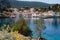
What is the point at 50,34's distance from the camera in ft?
17.4

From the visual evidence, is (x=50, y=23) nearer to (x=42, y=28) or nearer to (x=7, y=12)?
(x=42, y=28)

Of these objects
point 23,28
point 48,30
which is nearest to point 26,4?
point 23,28

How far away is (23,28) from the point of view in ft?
17.9

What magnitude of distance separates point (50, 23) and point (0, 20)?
1355 mm

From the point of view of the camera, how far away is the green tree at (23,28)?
5.27 metres

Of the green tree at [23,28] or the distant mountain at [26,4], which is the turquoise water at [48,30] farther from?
the distant mountain at [26,4]

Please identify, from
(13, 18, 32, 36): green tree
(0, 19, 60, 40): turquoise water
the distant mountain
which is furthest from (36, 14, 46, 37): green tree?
the distant mountain

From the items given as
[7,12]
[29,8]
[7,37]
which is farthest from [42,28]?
[7,37]

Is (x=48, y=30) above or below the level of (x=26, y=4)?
below

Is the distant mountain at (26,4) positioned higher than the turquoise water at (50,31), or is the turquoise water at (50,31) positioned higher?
the distant mountain at (26,4)

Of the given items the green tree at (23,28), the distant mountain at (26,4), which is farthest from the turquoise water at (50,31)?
the distant mountain at (26,4)

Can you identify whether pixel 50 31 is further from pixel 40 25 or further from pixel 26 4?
pixel 26 4

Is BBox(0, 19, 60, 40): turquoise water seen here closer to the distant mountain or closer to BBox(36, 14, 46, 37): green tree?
BBox(36, 14, 46, 37): green tree

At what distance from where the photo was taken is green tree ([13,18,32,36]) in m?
5.27
